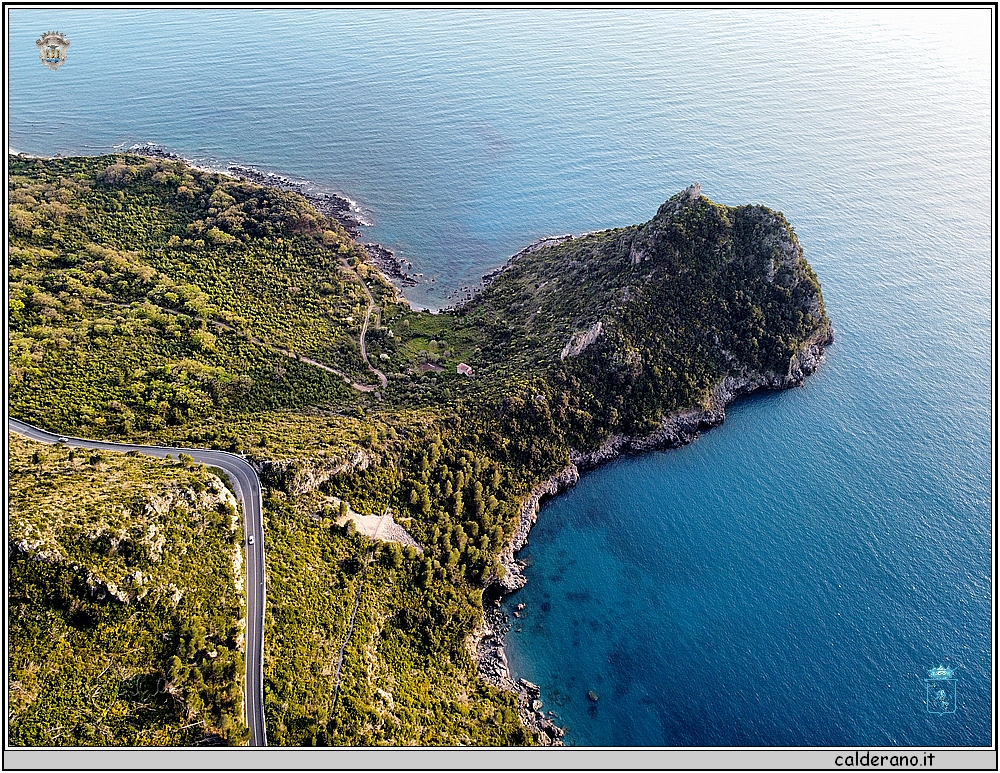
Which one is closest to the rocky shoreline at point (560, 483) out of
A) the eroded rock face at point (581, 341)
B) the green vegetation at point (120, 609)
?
the eroded rock face at point (581, 341)

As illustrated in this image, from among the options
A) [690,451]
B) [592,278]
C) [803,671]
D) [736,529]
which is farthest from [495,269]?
[803,671]

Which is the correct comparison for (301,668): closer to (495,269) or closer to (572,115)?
(495,269)

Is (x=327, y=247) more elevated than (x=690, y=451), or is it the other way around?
(x=327, y=247)

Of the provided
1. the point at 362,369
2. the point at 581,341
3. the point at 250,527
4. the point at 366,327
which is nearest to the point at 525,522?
the point at 581,341

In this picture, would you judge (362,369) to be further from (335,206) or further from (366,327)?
(335,206)

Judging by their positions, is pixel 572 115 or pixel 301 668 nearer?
pixel 301 668

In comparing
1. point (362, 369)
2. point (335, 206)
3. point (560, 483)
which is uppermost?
point (335, 206)
